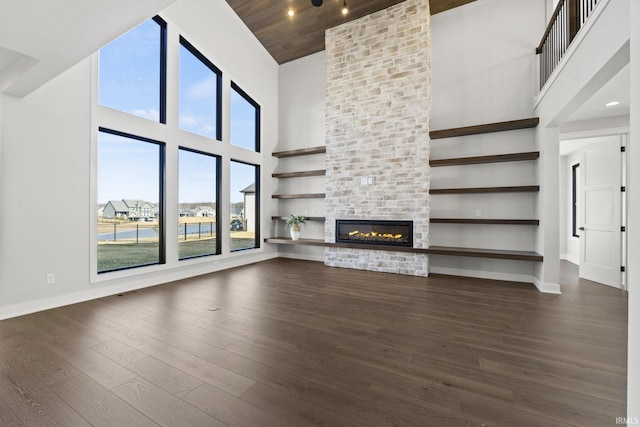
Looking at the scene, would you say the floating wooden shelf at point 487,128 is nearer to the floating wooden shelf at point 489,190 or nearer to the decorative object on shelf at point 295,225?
the floating wooden shelf at point 489,190

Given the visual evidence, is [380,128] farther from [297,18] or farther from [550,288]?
[550,288]

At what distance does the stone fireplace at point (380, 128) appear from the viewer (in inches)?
197

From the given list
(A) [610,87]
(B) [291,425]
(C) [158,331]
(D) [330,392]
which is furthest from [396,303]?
(A) [610,87]

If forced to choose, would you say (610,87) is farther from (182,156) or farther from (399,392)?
(182,156)

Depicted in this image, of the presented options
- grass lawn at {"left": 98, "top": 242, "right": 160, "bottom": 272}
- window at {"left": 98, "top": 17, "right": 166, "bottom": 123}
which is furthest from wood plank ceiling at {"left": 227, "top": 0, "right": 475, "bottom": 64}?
grass lawn at {"left": 98, "top": 242, "right": 160, "bottom": 272}

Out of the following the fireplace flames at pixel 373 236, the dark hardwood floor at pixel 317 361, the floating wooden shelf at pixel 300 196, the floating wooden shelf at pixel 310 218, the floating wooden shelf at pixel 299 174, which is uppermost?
the floating wooden shelf at pixel 299 174

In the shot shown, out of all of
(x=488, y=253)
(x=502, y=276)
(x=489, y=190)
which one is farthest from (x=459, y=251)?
(x=489, y=190)

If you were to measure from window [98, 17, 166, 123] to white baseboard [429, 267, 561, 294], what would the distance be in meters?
5.53

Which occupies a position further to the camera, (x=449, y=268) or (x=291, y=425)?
(x=449, y=268)

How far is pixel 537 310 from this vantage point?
3.24 metres

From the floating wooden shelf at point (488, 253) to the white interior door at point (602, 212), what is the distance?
1.23 m

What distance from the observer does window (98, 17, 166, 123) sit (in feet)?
Answer: 13.0

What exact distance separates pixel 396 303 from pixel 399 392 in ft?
5.86

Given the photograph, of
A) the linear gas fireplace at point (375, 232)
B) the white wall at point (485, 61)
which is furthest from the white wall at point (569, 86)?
the linear gas fireplace at point (375, 232)
